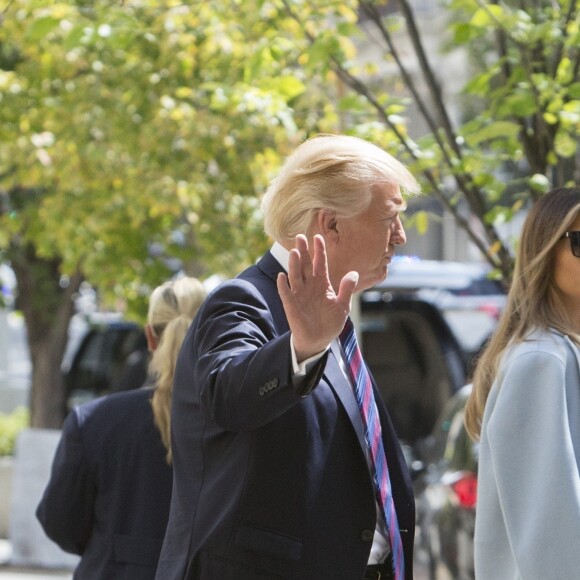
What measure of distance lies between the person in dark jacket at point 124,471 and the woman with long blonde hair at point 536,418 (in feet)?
4.21

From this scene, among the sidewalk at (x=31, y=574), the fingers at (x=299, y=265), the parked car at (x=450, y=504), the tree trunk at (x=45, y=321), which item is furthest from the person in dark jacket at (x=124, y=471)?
the tree trunk at (x=45, y=321)

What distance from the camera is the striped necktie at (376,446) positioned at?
9.14 feet

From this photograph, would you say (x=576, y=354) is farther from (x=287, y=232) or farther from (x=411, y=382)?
(x=411, y=382)

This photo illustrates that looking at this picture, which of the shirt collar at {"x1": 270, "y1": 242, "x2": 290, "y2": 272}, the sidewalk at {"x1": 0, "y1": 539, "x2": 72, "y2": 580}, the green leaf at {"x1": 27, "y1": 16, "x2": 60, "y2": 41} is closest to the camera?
the shirt collar at {"x1": 270, "y1": 242, "x2": 290, "y2": 272}

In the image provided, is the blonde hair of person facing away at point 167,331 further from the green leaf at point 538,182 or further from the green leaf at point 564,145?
the green leaf at point 564,145

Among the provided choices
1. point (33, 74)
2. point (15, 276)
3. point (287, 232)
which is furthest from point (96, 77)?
point (287, 232)

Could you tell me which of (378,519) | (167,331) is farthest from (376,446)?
(167,331)

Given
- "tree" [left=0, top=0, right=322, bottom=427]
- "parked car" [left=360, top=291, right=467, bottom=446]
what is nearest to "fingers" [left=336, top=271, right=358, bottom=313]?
"tree" [left=0, top=0, right=322, bottom=427]

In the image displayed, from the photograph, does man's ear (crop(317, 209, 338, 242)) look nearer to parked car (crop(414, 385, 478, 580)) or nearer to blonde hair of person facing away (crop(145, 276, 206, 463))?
blonde hair of person facing away (crop(145, 276, 206, 463))

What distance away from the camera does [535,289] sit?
9.63 ft

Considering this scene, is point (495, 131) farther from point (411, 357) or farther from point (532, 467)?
point (411, 357)

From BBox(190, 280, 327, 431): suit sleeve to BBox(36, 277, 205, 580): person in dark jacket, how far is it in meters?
1.25

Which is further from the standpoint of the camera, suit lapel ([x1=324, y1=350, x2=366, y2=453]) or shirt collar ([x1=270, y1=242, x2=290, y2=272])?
shirt collar ([x1=270, y1=242, x2=290, y2=272])

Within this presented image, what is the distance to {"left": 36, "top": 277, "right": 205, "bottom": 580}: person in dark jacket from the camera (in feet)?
12.9
